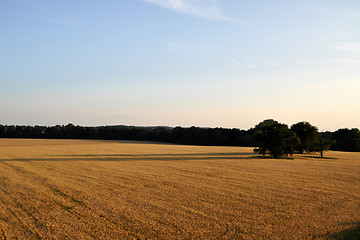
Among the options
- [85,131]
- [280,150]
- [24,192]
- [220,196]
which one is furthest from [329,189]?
[85,131]

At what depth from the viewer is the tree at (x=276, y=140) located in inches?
2095

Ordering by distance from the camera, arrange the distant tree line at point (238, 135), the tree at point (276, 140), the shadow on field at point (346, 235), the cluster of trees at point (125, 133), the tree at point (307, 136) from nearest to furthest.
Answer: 1. the shadow on field at point (346, 235)
2. the tree at point (276, 140)
3. the distant tree line at point (238, 135)
4. the tree at point (307, 136)
5. the cluster of trees at point (125, 133)

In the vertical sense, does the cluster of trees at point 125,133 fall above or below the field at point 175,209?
above

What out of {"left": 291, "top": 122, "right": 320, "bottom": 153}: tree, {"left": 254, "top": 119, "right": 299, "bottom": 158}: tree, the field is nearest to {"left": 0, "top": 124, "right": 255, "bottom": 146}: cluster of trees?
{"left": 291, "top": 122, "right": 320, "bottom": 153}: tree

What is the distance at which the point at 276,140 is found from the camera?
53.3 m

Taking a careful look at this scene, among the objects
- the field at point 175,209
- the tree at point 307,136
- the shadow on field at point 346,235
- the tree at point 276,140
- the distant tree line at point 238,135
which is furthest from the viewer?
the tree at point 307,136

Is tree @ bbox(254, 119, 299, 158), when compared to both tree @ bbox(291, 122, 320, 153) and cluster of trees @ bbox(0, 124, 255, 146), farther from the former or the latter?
cluster of trees @ bbox(0, 124, 255, 146)

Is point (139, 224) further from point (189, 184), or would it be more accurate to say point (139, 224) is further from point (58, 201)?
point (189, 184)

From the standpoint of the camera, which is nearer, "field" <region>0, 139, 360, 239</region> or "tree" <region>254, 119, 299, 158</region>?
"field" <region>0, 139, 360, 239</region>

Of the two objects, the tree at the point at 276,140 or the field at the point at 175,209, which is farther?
the tree at the point at 276,140

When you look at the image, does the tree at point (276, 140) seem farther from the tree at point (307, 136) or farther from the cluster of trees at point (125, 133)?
the cluster of trees at point (125, 133)

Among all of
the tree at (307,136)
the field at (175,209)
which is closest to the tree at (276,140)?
the tree at (307,136)

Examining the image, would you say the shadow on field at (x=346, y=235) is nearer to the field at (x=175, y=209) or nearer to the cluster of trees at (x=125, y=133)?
the field at (x=175, y=209)

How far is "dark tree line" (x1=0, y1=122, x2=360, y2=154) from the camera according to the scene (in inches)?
2140
